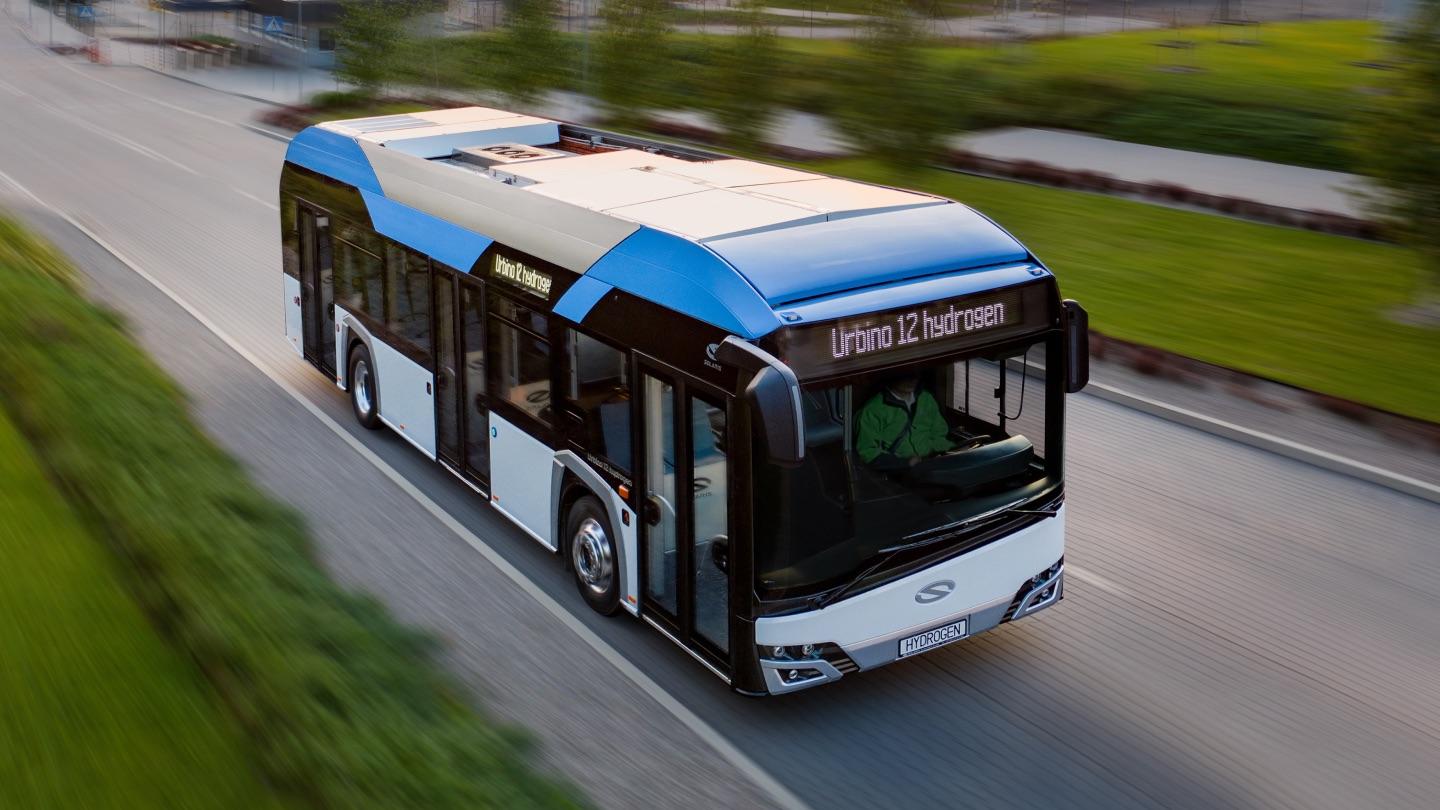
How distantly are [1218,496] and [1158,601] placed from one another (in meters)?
2.18

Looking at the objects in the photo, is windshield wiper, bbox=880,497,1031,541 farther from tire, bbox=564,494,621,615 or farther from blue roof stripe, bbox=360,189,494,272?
blue roof stripe, bbox=360,189,494,272

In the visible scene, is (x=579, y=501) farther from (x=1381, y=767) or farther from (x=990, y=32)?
(x=990, y=32)

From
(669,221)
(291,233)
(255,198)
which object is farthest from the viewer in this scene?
(255,198)

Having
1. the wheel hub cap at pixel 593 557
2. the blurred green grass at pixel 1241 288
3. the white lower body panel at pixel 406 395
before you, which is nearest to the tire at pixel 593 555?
the wheel hub cap at pixel 593 557

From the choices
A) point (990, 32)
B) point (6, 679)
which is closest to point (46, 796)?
point (6, 679)

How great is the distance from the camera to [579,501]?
9266mm

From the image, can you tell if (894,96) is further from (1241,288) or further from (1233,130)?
(1233,130)

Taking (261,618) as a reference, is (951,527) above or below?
below

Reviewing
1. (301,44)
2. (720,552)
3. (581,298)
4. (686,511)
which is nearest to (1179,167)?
(581,298)

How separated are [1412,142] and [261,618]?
44.4ft

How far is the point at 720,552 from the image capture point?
7.65 m

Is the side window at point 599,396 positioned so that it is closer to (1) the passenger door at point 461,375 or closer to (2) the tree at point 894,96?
(1) the passenger door at point 461,375

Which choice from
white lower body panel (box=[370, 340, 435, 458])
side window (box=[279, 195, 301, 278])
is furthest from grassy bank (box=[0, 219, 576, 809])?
side window (box=[279, 195, 301, 278])

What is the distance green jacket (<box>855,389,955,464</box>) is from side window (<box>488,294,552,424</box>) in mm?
2490
